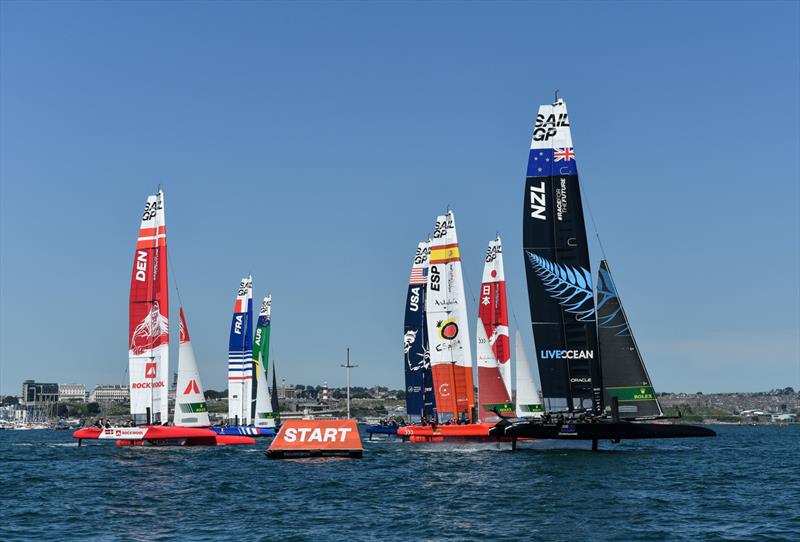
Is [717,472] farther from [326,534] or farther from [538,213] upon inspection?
[326,534]

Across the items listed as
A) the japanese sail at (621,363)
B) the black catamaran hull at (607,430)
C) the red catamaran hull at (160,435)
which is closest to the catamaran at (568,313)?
the japanese sail at (621,363)

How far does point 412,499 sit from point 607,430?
15205 mm

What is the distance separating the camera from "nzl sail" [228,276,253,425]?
8838cm

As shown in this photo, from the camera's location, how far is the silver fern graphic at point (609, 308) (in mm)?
49219

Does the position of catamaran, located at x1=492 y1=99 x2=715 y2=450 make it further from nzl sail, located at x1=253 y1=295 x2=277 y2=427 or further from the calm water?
nzl sail, located at x1=253 y1=295 x2=277 y2=427

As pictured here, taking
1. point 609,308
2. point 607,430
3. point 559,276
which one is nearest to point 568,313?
point 559,276

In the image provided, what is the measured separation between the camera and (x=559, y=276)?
49.0 metres

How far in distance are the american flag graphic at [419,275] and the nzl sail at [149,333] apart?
2059cm

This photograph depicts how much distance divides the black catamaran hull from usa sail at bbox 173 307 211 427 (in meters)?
25.2

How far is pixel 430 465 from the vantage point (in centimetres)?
4750

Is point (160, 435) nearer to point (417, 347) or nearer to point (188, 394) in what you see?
point (188, 394)

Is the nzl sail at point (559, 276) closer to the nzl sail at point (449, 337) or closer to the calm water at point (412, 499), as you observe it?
the calm water at point (412, 499)

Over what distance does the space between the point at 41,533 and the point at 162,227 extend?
3917 cm

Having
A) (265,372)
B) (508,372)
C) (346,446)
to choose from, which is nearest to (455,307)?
(508,372)
